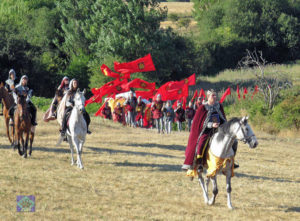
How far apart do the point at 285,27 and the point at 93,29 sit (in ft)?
97.8

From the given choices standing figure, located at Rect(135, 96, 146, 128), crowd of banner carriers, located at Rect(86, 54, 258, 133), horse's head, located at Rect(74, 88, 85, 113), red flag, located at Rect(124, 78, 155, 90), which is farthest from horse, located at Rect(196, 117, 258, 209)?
red flag, located at Rect(124, 78, 155, 90)

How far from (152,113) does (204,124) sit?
17.9 metres

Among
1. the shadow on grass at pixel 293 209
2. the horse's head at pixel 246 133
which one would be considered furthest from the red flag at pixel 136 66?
the horse's head at pixel 246 133

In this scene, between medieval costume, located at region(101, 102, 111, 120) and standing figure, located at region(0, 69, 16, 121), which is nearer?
standing figure, located at region(0, 69, 16, 121)

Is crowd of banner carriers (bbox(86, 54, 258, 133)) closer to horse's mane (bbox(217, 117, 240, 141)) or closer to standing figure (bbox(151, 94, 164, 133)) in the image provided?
standing figure (bbox(151, 94, 164, 133))

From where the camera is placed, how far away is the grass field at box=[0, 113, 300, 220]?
10031 mm

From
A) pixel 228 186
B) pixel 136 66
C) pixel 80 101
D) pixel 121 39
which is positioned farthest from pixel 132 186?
pixel 121 39

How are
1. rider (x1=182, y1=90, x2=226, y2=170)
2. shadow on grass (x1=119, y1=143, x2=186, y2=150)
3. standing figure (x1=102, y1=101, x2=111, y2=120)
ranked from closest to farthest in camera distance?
1. rider (x1=182, y1=90, x2=226, y2=170)
2. shadow on grass (x1=119, y1=143, x2=186, y2=150)
3. standing figure (x1=102, y1=101, x2=111, y2=120)

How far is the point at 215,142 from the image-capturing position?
10258mm

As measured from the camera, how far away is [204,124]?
1070 cm

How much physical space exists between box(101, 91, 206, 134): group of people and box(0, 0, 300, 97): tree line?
17.1 m

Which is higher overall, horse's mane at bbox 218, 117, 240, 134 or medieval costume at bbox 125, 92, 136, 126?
horse's mane at bbox 218, 117, 240, 134

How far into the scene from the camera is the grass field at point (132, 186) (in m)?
10.0

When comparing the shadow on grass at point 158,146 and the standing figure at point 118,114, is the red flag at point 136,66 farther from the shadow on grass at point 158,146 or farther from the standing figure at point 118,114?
the shadow on grass at point 158,146
